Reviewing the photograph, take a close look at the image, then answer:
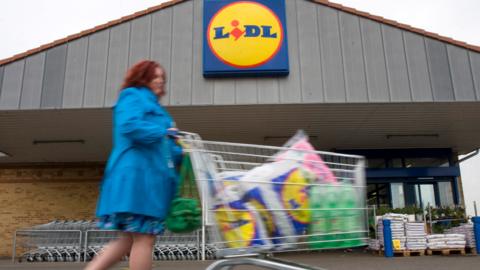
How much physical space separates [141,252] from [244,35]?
24.7 ft

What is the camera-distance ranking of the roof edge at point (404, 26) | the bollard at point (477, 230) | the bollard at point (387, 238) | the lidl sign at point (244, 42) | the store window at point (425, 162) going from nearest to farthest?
the lidl sign at point (244, 42)
the roof edge at point (404, 26)
the bollard at point (387, 238)
the bollard at point (477, 230)
the store window at point (425, 162)

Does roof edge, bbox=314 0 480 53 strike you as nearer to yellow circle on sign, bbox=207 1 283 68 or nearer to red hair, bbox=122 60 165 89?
yellow circle on sign, bbox=207 1 283 68

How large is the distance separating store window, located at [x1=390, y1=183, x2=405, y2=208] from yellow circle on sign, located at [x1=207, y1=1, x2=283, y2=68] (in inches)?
300

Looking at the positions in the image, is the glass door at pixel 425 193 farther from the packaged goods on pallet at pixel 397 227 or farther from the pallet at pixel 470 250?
the packaged goods on pallet at pixel 397 227

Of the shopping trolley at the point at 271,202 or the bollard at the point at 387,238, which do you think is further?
the bollard at the point at 387,238

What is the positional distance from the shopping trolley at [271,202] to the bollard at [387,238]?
8.03 meters

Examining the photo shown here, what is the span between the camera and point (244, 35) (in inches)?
366

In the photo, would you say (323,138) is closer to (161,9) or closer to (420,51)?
(420,51)

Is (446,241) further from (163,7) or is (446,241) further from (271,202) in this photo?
(271,202)

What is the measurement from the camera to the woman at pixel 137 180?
7.63 ft

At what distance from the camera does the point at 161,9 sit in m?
9.87

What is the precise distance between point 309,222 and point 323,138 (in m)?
11.3

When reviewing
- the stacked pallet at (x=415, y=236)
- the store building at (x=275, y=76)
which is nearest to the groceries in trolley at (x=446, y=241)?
the stacked pallet at (x=415, y=236)

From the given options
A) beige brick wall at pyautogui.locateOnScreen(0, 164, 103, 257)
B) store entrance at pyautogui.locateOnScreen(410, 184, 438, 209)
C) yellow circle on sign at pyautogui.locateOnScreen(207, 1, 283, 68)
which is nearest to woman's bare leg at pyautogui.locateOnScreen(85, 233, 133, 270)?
yellow circle on sign at pyautogui.locateOnScreen(207, 1, 283, 68)
